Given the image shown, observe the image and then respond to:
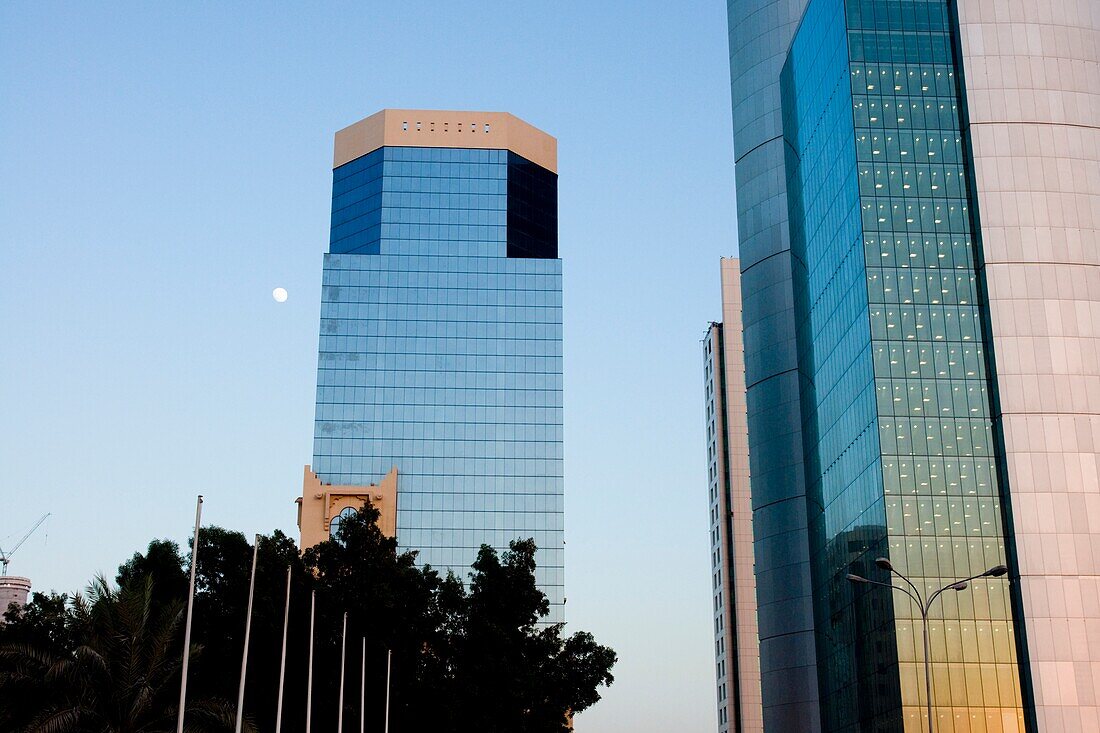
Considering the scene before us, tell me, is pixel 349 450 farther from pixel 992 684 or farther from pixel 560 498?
pixel 992 684

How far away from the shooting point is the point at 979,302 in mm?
85438

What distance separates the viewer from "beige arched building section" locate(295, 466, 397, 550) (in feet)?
474

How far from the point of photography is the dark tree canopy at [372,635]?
68000mm

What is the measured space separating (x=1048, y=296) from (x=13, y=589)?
415 feet

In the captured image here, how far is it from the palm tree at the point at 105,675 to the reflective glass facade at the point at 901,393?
1825 inches

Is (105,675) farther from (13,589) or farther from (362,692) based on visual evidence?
(13,589)

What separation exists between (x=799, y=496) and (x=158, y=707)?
223 ft

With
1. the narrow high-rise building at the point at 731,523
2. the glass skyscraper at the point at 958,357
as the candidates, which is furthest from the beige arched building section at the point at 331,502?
the glass skyscraper at the point at 958,357

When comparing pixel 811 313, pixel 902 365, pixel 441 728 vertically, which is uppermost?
pixel 811 313

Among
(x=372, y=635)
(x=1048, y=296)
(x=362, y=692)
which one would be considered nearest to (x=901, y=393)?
(x=1048, y=296)

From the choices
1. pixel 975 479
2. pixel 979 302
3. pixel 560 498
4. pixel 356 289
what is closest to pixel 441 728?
pixel 975 479

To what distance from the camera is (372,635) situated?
241 ft

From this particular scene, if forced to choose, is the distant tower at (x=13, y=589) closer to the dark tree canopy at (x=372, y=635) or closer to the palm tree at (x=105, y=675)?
the dark tree canopy at (x=372, y=635)

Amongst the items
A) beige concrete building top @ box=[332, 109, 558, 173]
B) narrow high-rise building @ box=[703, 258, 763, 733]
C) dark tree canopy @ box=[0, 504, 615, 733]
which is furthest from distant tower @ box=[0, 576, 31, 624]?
dark tree canopy @ box=[0, 504, 615, 733]
